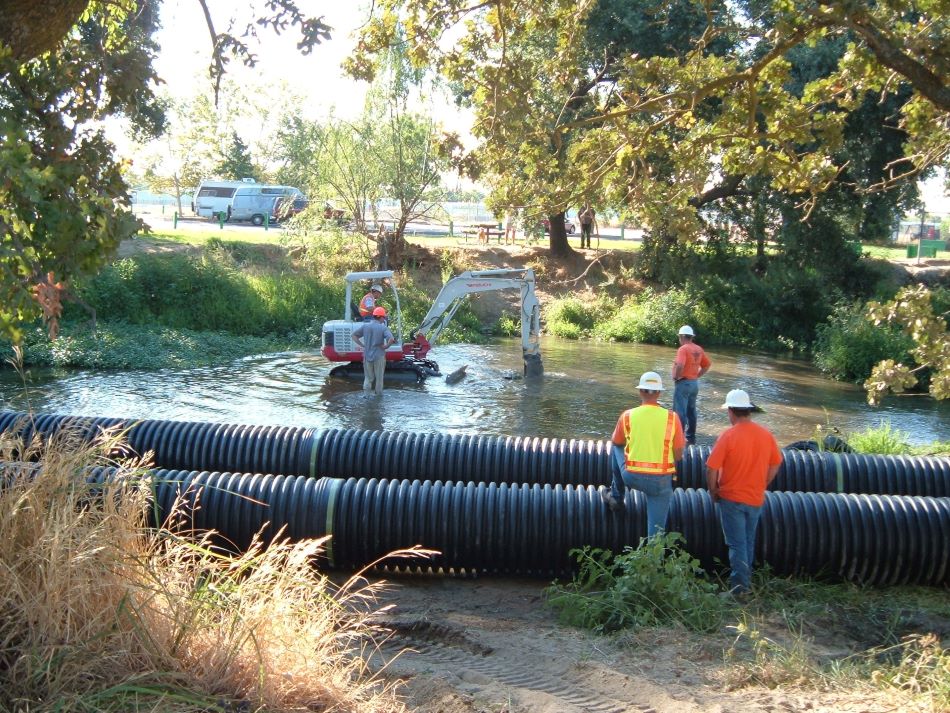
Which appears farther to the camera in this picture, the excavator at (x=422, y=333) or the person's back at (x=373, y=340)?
the excavator at (x=422, y=333)

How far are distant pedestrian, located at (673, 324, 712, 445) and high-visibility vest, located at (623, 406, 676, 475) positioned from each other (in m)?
5.51

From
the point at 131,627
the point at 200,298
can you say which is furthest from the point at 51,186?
the point at 200,298

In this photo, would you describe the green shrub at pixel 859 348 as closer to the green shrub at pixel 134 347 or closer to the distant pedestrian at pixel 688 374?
the distant pedestrian at pixel 688 374

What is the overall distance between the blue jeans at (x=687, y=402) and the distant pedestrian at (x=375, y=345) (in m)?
6.15

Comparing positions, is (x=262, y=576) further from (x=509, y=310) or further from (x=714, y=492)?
(x=509, y=310)

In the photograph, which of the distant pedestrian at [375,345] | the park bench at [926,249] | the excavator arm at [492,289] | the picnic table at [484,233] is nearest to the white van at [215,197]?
the picnic table at [484,233]

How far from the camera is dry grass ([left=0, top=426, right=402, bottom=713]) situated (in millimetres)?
4047

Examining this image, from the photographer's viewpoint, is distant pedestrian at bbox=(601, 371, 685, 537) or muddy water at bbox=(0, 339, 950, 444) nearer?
distant pedestrian at bbox=(601, 371, 685, 537)

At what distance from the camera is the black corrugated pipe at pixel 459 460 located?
10211 millimetres

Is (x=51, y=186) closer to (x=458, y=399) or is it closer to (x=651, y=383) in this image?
(x=651, y=383)

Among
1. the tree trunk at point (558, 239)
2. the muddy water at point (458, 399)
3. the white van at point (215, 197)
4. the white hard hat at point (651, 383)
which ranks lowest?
the muddy water at point (458, 399)

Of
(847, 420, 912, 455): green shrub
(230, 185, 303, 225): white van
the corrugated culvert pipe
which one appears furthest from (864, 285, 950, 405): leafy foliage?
(230, 185, 303, 225): white van

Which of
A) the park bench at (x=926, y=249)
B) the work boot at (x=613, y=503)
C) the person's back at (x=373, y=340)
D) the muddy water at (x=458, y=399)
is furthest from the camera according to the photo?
the park bench at (x=926, y=249)

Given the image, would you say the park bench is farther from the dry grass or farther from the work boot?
the dry grass
